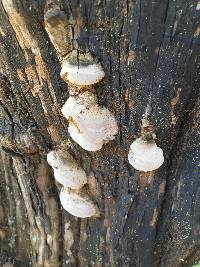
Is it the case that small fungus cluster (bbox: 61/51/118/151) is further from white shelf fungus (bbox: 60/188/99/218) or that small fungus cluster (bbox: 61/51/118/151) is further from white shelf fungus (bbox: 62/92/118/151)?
white shelf fungus (bbox: 60/188/99/218)

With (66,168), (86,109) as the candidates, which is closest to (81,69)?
(86,109)

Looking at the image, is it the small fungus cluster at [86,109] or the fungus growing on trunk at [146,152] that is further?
the fungus growing on trunk at [146,152]

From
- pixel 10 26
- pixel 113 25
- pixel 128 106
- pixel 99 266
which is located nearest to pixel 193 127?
pixel 128 106

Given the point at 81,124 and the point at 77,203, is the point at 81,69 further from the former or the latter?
the point at 77,203

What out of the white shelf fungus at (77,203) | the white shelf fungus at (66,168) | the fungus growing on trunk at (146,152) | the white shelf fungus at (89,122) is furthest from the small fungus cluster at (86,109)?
the white shelf fungus at (77,203)

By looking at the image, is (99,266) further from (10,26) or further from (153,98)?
(10,26)

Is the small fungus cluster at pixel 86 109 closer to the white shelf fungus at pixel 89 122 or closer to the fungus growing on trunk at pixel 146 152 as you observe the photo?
the white shelf fungus at pixel 89 122
